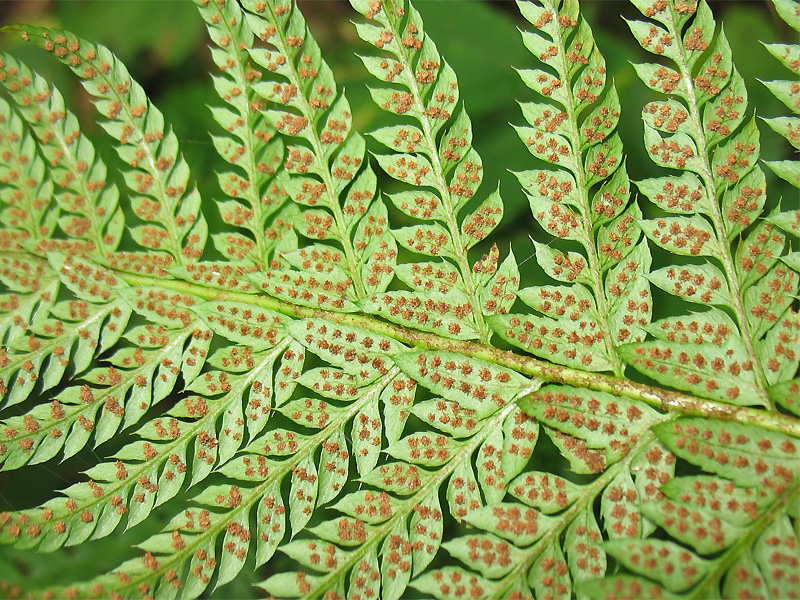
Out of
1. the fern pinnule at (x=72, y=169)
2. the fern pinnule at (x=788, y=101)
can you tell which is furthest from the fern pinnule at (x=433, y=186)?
the fern pinnule at (x=72, y=169)

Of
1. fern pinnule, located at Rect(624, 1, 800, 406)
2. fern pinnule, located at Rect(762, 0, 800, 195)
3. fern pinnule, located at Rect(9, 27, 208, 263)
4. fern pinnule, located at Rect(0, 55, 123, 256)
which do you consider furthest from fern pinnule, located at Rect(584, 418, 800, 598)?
fern pinnule, located at Rect(0, 55, 123, 256)

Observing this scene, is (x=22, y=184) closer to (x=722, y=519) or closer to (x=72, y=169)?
(x=72, y=169)

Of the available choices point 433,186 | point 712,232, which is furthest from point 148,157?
point 712,232

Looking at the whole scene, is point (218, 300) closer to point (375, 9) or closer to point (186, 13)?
point (375, 9)

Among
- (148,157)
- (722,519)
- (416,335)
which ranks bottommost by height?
(722,519)

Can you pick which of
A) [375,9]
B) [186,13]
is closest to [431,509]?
[375,9]

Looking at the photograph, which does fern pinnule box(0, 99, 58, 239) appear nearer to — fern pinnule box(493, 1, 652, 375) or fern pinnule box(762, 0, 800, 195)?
fern pinnule box(493, 1, 652, 375)

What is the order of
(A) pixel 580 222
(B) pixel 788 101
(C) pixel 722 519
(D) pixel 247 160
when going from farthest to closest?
(D) pixel 247 160
(A) pixel 580 222
(B) pixel 788 101
(C) pixel 722 519
